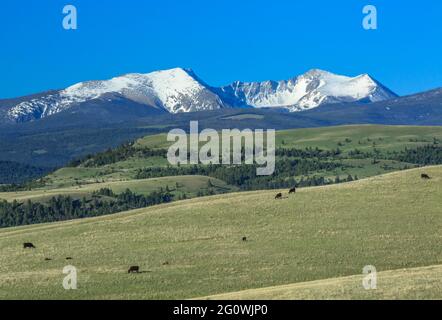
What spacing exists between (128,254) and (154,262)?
4736 millimetres

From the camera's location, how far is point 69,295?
56438mm

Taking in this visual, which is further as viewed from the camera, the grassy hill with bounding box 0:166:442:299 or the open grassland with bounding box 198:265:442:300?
the grassy hill with bounding box 0:166:442:299

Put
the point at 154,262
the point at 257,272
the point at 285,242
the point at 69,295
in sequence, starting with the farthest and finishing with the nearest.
Result: the point at 285,242
the point at 154,262
the point at 257,272
the point at 69,295

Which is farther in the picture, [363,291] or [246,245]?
[246,245]

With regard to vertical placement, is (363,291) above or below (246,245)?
below

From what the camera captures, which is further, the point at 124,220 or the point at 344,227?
the point at 124,220

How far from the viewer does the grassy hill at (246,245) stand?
58531mm

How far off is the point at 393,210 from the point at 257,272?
2361cm

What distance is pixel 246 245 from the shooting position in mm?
71750

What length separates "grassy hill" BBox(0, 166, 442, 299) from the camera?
192ft

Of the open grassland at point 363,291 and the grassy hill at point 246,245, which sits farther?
the grassy hill at point 246,245
